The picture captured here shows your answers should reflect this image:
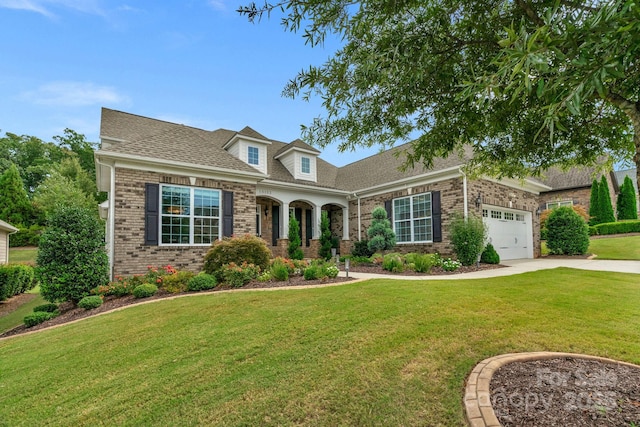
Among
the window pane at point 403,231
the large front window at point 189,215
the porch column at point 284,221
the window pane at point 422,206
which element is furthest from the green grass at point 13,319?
the window pane at point 422,206

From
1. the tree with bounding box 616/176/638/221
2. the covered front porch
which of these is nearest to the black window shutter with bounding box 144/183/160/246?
the covered front porch

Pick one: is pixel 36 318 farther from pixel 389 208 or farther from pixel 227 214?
pixel 389 208

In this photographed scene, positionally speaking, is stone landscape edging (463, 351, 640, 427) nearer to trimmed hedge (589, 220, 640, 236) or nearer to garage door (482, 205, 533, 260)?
garage door (482, 205, 533, 260)

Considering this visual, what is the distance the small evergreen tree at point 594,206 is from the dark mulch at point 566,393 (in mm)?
22788

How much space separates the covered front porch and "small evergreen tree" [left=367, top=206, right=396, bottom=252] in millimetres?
3015

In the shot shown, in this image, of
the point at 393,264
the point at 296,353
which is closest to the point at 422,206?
the point at 393,264

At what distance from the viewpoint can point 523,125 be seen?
138 inches

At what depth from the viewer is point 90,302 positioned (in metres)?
6.93

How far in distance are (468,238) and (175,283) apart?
9151mm

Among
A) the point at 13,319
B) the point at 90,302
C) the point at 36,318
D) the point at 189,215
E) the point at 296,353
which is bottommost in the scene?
the point at 13,319

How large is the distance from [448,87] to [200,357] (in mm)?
3961

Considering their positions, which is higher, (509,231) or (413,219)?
(413,219)

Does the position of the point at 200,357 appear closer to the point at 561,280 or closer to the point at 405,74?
the point at 405,74

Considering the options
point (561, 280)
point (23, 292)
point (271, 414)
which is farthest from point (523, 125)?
point (23, 292)
